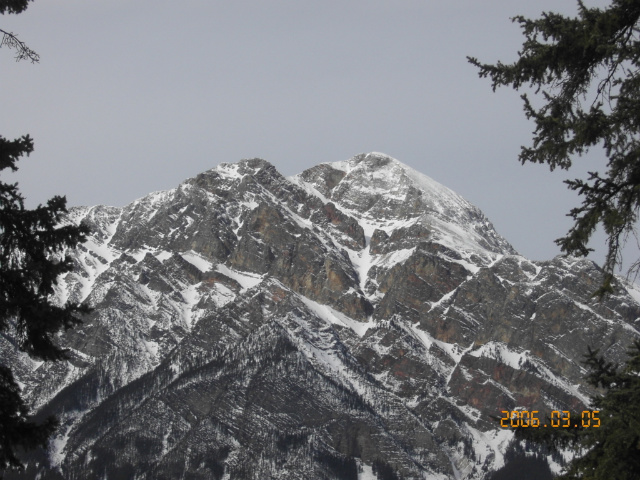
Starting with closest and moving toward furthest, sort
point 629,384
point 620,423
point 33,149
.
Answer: point 620,423 → point 629,384 → point 33,149

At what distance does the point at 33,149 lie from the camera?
2269 centimetres

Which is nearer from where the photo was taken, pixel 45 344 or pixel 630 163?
pixel 630 163

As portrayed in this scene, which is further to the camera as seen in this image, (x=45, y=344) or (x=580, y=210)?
(x=45, y=344)

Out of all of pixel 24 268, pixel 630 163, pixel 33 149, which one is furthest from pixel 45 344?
pixel 630 163

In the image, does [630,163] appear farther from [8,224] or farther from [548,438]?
[8,224]

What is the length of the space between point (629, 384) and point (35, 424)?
12.1 m

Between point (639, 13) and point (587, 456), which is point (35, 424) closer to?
point (587, 456)

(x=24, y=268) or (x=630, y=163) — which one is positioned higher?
(x=630, y=163)

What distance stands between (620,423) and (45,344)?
11719 millimetres

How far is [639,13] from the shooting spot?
2022cm

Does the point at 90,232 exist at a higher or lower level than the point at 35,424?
higher

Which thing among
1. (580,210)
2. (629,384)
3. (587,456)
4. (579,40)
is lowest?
(587,456)

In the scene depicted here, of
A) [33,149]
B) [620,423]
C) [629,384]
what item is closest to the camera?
[620,423]

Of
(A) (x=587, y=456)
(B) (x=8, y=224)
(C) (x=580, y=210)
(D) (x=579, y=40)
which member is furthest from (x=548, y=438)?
(B) (x=8, y=224)
